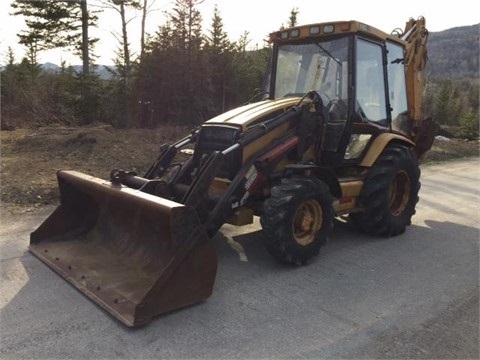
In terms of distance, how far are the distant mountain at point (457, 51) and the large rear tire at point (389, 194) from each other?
213 feet

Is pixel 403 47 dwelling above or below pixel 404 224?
above

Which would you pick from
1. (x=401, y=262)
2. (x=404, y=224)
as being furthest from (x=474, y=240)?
(x=401, y=262)

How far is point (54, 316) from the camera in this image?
142 inches

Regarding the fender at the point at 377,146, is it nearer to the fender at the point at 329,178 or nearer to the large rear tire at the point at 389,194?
the large rear tire at the point at 389,194

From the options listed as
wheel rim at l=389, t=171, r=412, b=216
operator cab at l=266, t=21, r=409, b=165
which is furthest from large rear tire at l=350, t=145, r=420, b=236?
operator cab at l=266, t=21, r=409, b=165

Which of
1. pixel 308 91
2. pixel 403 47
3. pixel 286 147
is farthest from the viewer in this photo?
pixel 403 47

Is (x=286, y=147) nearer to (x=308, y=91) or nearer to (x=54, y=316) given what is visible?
(x=308, y=91)

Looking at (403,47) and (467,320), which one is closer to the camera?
(467,320)

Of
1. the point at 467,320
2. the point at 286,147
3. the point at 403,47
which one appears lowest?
the point at 467,320

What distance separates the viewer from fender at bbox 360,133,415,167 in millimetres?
5645

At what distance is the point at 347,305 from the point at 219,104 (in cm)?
1398

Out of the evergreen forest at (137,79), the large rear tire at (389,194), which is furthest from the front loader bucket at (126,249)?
the evergreen forest at (137,79)

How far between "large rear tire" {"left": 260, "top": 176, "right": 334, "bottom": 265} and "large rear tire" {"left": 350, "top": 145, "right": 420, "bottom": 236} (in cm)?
92

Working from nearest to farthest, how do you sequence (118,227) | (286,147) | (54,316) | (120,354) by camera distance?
(120,354) < (54,316) < (118,227) < (286,147)
